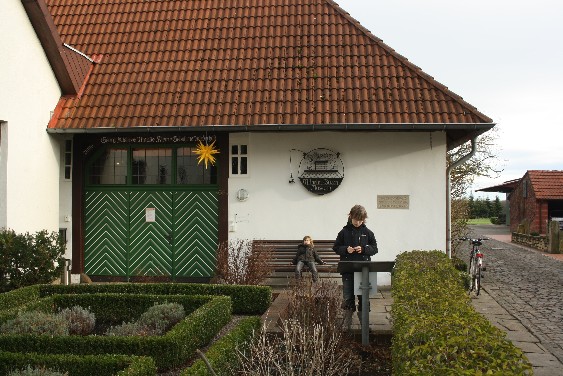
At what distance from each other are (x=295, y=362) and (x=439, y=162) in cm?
762

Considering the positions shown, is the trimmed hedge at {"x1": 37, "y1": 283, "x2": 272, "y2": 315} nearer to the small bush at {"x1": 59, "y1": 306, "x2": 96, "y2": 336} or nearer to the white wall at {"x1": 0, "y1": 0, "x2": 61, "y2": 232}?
the small bush at {"x1": 59, "y1": 306, "x2": 96, "y2": 336}

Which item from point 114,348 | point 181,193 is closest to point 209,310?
point 114,348

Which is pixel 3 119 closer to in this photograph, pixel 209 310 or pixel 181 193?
pixel 181 193

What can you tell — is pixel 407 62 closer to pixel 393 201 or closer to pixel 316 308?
pixel 393 201

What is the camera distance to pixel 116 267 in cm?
1383

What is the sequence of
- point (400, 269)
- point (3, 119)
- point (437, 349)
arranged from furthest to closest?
point (3, 119), point (400, 269), point (437, 349)

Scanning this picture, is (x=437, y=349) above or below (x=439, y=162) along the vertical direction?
below

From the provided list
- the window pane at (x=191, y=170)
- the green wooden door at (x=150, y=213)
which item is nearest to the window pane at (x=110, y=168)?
the green wooden door at (x=150, y=213)

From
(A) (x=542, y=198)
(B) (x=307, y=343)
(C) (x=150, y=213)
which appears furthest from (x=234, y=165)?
(A) (x=542, y=198)

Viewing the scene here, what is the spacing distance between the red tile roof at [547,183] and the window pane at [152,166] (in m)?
28.2

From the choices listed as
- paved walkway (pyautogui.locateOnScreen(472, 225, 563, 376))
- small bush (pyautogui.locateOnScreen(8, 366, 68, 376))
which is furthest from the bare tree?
small bush (pyautogui.locateOnScreen(8, 366, 68, 376))

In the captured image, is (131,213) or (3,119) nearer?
(3,119)

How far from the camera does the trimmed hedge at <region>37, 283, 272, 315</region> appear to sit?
1012cm

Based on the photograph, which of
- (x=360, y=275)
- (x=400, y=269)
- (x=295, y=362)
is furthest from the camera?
(x=400, y=269)
